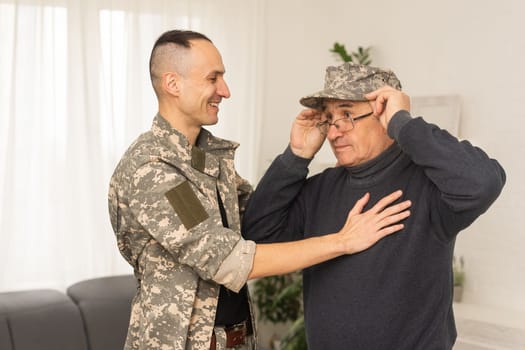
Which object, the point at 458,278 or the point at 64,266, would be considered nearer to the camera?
the point at 458,278

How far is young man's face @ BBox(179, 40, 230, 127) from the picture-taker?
2.12 metres

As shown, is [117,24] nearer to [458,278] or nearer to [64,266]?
[64,266]

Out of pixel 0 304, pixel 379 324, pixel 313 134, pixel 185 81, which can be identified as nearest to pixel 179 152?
pixel 185 81

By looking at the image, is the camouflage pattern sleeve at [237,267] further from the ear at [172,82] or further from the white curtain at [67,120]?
the white curtain at [67,120]

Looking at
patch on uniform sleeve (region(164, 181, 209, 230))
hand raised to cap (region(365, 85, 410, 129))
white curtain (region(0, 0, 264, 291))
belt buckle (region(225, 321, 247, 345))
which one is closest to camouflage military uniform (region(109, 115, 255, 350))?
patch on uniform sleeve (region(164, 181, 209, 230))

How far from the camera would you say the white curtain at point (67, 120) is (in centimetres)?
367

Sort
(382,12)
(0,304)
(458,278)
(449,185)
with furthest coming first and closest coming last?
1. (382,12)
2. (458,278)
3. (0,304)
4. (449,185)

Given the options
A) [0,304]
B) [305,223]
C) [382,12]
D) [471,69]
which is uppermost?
[382,12]

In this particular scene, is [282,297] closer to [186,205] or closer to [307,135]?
[307,135]

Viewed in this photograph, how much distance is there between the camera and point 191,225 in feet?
6.31

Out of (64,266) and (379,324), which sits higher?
(379,324)

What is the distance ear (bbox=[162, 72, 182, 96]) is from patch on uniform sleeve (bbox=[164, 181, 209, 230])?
0.32m

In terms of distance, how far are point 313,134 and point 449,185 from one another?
0.56m

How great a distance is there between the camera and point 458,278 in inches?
142
